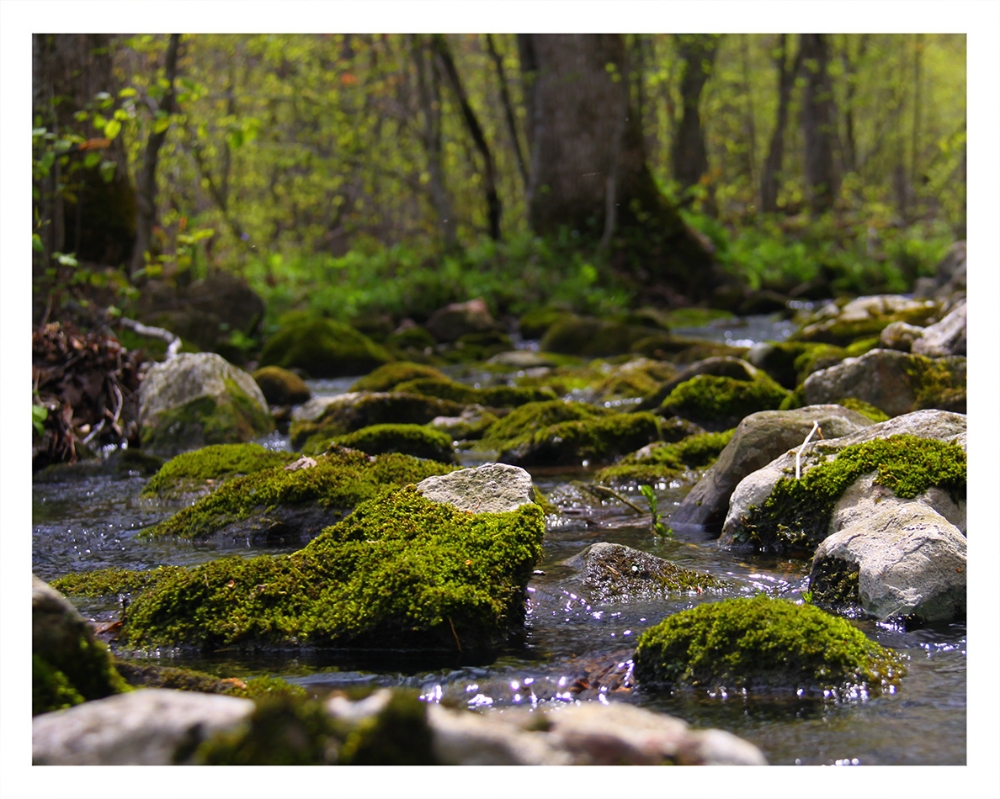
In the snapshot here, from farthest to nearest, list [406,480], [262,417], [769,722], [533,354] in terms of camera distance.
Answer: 1. [533,354]
2. [262,417]
3. [406,480]
4. [769,722]

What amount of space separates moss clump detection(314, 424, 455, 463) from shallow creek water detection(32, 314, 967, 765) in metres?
1.85

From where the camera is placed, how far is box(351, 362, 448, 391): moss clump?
9.59m

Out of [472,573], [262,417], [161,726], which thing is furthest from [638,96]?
[161,726]

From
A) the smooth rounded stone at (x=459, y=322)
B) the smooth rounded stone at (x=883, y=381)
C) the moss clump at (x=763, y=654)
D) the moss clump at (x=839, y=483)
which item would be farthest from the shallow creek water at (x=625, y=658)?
the smooth rounded stone at (x=459, y=322)

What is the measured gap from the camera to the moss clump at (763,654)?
289 cm

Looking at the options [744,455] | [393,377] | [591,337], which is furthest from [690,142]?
[744,455]

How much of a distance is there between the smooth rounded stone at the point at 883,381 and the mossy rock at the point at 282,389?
17.0 feet

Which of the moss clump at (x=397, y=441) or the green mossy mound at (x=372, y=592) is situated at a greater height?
the moss clump at (x=397, y=441)

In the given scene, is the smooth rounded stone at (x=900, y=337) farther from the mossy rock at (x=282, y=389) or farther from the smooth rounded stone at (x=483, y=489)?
the mossy rock at (x=282, y=389)

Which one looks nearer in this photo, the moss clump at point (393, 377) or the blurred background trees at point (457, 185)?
the moss clump at point (393, 377)

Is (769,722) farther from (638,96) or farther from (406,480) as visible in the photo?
(638,96)

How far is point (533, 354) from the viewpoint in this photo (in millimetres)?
12281

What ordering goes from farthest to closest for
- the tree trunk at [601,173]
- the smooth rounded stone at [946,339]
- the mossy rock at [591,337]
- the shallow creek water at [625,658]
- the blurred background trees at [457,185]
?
the tree trunk at [601,173]
the mossy rock at [591,337]
the blurred background trees at [457,185]
the smooth rounded stone at [946,339]
the shallow creek water at [625,658]

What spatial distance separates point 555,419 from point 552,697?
4.67m
